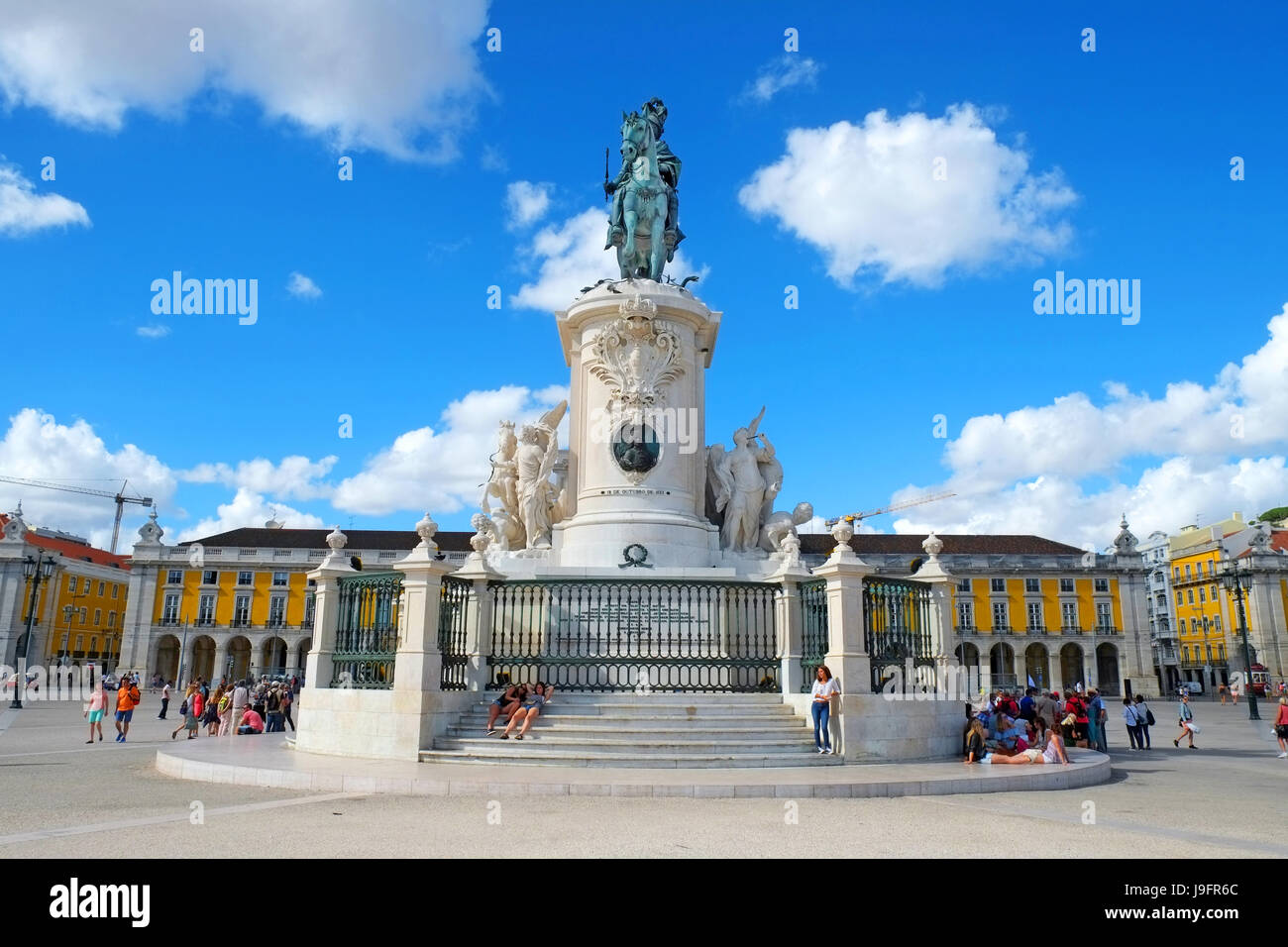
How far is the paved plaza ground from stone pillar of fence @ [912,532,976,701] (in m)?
2.40

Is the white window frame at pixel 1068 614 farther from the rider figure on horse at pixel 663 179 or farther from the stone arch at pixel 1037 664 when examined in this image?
the rider figure on horse at pixel 663 179

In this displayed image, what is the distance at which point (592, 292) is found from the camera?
16906mm

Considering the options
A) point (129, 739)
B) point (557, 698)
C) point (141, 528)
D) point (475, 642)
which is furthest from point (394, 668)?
point (141, 528)

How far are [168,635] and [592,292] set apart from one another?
68642 mm

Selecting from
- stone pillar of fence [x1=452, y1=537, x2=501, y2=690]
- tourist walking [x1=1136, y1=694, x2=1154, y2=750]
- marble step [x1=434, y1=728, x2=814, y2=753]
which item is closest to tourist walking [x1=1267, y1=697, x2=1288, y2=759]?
tourist walking [x1=1136, y1=694, x2=1154, y2=750]

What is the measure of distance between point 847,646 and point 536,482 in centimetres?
708

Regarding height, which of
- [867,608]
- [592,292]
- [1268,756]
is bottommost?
[1268,756]

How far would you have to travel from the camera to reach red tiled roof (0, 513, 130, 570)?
247 ft

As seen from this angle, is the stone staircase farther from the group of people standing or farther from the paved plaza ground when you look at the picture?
the group of people standing

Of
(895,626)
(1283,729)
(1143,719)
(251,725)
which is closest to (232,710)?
(251,725)
